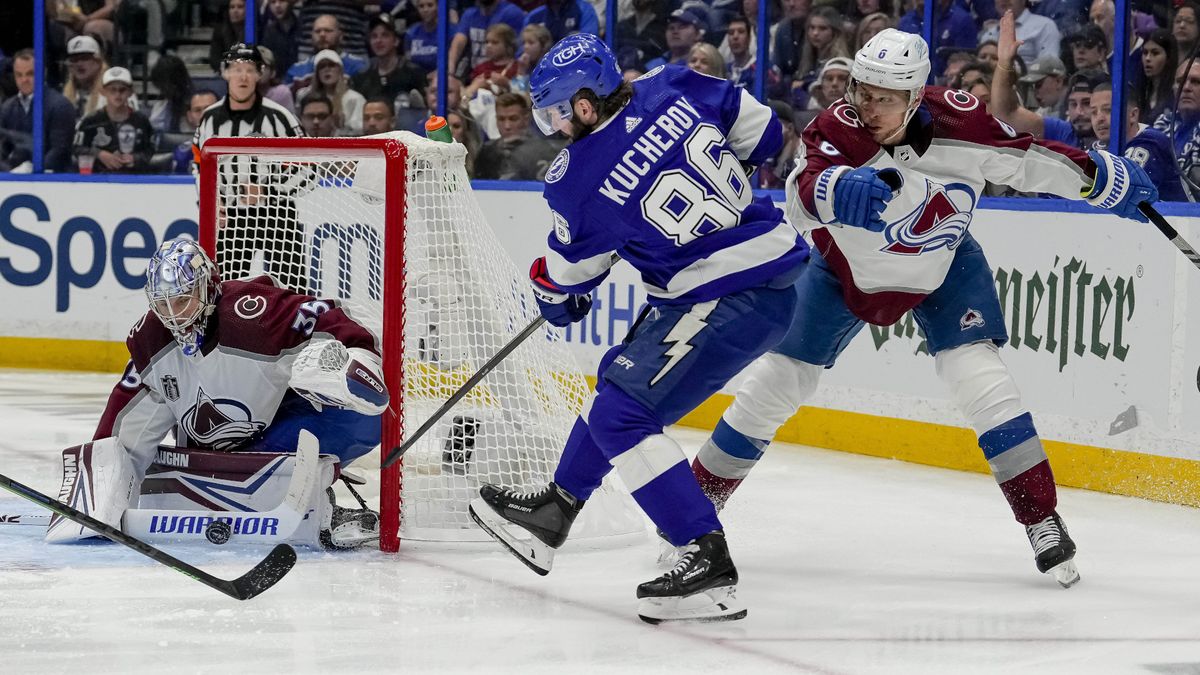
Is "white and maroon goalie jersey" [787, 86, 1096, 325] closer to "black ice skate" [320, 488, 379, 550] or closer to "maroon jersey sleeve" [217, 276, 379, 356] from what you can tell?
"maroon jersey sleeve" [217, 276, 379, 356]

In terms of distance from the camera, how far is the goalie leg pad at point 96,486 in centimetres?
344

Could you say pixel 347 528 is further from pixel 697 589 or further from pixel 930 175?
pixel 930 175

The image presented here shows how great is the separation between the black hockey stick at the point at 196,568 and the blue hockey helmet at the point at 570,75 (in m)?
0.95

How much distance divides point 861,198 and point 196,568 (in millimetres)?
1349

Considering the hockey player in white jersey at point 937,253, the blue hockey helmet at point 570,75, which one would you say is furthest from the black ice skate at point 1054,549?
the blue hockey helmet at point 570,75

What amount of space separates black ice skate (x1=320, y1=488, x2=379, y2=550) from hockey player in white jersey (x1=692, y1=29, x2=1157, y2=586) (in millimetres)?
800

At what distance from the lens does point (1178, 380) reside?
436 cm

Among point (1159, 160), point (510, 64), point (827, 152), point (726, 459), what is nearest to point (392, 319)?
point (726, 459)

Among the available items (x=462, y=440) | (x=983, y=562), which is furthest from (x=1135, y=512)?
(x=462, y=440)

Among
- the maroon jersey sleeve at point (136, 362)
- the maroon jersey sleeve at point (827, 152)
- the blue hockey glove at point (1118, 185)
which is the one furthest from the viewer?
the maroon jersey sleeve at point (136, 362)

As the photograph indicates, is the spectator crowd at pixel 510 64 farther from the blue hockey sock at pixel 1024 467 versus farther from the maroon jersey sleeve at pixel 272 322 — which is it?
the maroon jersey sleeve at pixel 272 322

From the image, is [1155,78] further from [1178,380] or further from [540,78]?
[540,78]

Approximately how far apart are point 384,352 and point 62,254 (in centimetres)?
403

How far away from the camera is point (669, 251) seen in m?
3.03
